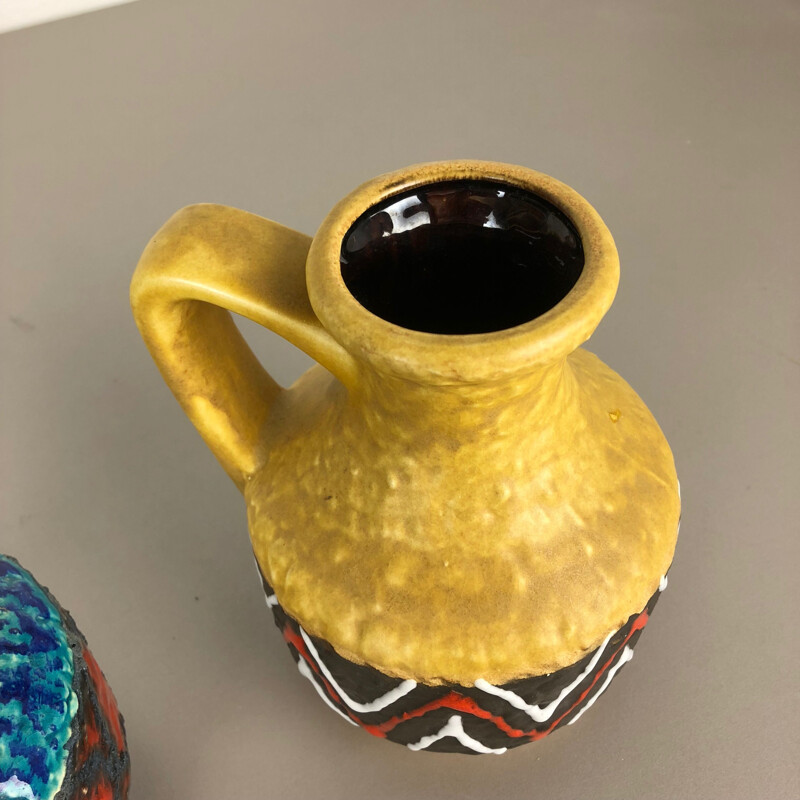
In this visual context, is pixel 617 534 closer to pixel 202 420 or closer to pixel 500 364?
pixel 500 364

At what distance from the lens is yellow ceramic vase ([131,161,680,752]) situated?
0.80 m

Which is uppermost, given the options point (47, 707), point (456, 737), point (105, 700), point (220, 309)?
point (220, 309)

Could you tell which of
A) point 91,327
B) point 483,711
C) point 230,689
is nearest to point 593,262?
point 483,711

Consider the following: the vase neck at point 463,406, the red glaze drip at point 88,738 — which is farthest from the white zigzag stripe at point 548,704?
the red glaze drip at point 88,738

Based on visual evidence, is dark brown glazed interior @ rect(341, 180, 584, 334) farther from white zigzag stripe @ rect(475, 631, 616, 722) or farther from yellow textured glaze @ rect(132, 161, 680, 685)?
white zigzag stripe @ rect(475, 631, 616, 722)

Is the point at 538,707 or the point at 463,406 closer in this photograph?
the point at 463,406

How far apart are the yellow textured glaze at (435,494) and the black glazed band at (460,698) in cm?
3

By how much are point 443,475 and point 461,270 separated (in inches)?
8.6

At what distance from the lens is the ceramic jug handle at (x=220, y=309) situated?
2.76ft

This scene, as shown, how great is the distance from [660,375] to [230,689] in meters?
0.79

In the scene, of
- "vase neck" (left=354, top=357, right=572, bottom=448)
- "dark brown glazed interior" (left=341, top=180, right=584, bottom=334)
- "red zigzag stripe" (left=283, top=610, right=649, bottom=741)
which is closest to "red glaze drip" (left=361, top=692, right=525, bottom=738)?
"red zigzag stripe" (left=283, top=610, right=649, bottom=741)

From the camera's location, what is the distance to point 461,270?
3.01 ft

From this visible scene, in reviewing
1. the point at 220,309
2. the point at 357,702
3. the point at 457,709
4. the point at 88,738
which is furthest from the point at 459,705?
the point at 220,309

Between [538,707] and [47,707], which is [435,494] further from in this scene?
[47,707]
